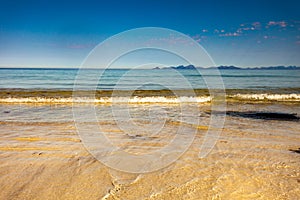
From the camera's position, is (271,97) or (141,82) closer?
(271,97)

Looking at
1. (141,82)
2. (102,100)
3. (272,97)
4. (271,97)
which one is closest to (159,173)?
(102,100)

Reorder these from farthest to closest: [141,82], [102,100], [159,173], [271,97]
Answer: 1. [141,82]
2. [271,97]
3. [102,100]
4. [159,173]

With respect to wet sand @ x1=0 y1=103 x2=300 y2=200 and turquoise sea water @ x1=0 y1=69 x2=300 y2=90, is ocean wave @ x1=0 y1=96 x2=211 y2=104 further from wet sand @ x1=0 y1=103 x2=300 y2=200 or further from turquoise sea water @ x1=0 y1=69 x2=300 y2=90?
wet sand @ x1=0 y1=103 x2=300 y2=200

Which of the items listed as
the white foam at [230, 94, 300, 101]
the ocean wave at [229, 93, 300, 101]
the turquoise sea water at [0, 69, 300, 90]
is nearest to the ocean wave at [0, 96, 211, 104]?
the ocean wave at [229, 93, 300, 101]

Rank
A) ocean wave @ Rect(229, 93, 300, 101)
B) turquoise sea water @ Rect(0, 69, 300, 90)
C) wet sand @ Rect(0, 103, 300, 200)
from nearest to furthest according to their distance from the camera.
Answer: wet sand @ Rect(0, 103, 300, 200), ocean wave @ Rect(229, 93, 300, 101), turquoise sea water @ Rect(0, 69, 300, 90)

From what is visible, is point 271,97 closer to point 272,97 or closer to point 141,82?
point 272,97

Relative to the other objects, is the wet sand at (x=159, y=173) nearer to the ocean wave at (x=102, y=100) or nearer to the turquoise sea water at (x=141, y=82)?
the ocean wave at (x=102, y=100)

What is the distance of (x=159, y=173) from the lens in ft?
15.6

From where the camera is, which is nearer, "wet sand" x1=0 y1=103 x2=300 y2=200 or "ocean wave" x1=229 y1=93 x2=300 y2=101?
"wet sand" x1=0 y1=103 x2=300 y2=200

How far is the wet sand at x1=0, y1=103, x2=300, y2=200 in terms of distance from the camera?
400 cm

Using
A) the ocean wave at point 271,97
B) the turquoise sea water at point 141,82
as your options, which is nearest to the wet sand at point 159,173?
the ocean wave at point 271,97

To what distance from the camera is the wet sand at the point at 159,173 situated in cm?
400

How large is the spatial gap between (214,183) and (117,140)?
363 cm

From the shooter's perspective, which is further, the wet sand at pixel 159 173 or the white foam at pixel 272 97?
the white foam at pixel 272 97
